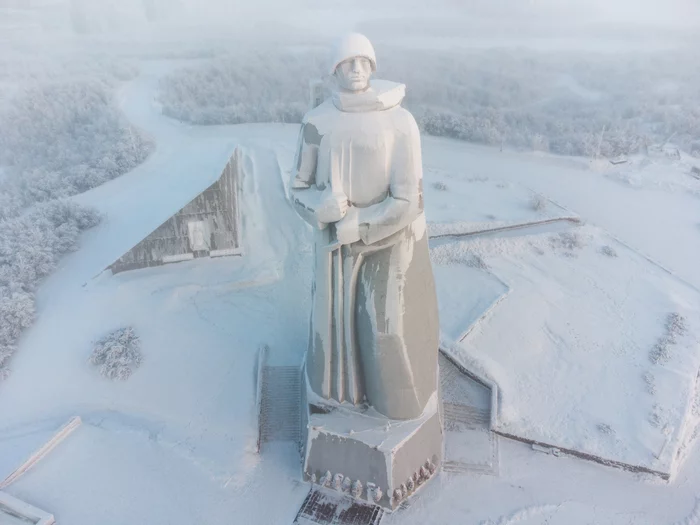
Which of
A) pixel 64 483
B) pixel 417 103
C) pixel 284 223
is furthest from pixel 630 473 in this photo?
pixel 417 103

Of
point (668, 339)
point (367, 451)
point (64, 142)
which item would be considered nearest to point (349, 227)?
point (367, 451)

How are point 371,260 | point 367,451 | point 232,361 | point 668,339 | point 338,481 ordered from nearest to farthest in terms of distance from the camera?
point 371,260 → point 367,451 → point 338,481 → point 232,361 → point 668,339

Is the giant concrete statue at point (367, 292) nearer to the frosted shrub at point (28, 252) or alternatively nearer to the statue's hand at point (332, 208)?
the statue's hand at point (332, 208)

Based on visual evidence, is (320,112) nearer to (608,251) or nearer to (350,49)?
(350,49)

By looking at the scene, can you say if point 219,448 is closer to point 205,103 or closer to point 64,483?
point 64,483

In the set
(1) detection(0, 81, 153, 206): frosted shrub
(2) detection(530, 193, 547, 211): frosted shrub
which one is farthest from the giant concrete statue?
(1) detection(0, 81, 153, 206): frosted shrub

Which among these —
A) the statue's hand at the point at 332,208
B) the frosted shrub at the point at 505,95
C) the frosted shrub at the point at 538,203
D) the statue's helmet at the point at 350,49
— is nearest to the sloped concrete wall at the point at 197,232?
the statue's hand at the point at 332,208
